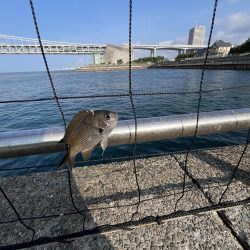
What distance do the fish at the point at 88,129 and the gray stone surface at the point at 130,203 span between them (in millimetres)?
1185

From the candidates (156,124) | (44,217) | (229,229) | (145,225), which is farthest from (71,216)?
(229,229)

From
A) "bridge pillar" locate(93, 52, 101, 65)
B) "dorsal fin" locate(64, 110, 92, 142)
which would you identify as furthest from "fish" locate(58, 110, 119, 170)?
"bridge pillar" locate(93, 52, 101, 65)

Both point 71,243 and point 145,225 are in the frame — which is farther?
point 145,225

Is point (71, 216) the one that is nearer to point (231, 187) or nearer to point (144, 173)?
point (144, 173)

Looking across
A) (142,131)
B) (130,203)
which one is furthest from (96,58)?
(130,203)

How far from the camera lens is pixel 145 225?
236cm

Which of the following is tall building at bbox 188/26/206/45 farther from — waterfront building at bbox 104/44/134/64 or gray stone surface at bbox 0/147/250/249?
gray stone surface at bbox 0/147/250/249

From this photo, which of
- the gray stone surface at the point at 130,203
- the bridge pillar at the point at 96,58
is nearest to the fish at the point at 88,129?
the gray stone surface at the point at 130,203

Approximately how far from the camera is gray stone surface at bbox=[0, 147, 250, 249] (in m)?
2.22

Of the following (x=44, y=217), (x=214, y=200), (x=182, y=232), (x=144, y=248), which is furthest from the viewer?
(x=214, y=200)

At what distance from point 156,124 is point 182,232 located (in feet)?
3.88

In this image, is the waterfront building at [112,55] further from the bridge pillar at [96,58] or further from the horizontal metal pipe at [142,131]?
the horizontal metal pipe at [142,131]

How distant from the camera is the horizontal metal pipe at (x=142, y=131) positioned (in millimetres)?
2326

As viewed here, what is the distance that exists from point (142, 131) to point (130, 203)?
0.90 meters
